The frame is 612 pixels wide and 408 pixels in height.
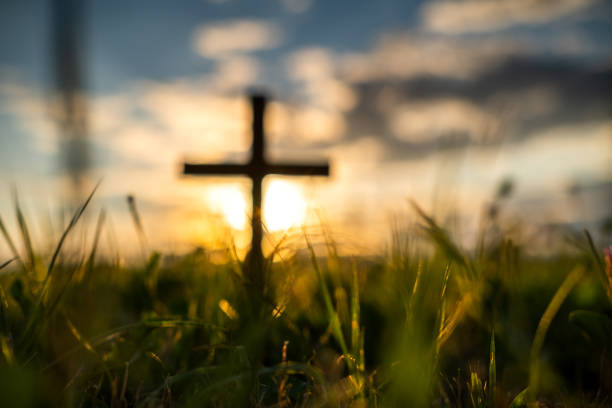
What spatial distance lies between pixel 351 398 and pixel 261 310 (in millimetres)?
435

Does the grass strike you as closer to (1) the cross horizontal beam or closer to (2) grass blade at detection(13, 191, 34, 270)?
(2) grass blade at detection(13, 191, 34, 270)

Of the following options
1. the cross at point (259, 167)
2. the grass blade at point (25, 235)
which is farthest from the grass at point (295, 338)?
the cross at point (259, 167)

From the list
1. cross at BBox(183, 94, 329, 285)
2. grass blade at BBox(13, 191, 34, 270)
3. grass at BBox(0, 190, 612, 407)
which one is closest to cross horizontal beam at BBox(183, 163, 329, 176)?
cross at BBox(183, 94, 329, 285)

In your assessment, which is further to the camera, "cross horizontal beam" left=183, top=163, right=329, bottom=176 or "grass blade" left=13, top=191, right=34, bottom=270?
"cross horizontal beam" left=183, top=163, right=329, bottom=176

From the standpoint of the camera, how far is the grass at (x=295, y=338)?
62.1 inches

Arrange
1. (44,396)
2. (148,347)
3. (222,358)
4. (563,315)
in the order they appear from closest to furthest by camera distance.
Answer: (44,396)
(222,358)
(148,347)
(563,315)

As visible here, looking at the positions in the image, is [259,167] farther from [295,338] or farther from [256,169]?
[295,338]

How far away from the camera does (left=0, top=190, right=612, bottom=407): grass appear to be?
158 cm

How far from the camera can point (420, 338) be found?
5.33ft

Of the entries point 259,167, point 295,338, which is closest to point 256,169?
point 259,167

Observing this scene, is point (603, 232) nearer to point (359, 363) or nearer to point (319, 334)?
point (319, 334)

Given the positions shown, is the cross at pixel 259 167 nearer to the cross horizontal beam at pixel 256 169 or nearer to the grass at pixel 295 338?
the cross horizontal beam at pixel 256 169

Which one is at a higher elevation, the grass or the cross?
the cross

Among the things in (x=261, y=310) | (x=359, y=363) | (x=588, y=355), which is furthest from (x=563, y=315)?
(x=261, y=310)
